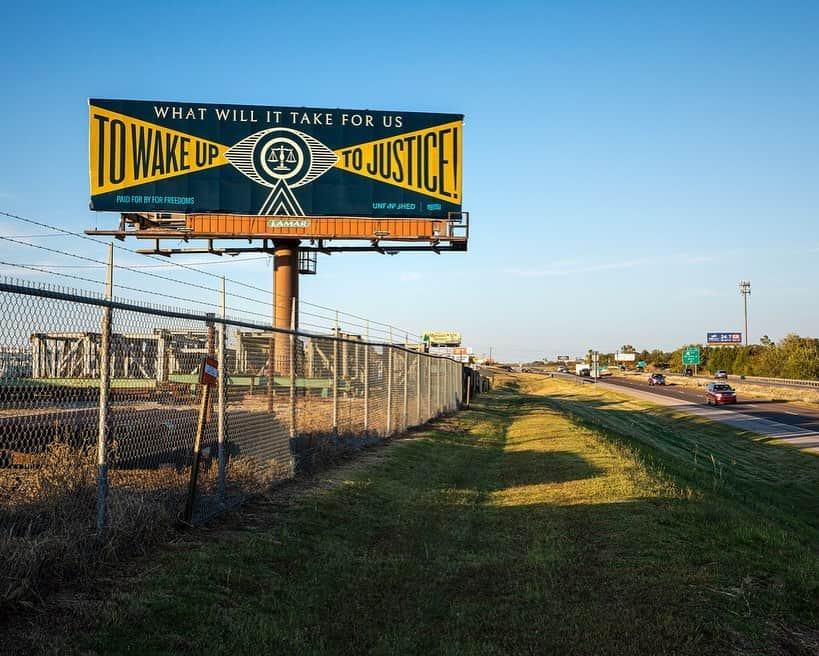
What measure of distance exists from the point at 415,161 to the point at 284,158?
16.2 feet

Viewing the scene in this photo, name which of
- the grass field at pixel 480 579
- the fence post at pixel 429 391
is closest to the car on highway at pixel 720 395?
the fence post at pixel 429 391

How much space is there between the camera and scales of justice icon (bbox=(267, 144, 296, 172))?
28781 mm

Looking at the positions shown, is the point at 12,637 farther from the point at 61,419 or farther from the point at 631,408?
the point at 631,408

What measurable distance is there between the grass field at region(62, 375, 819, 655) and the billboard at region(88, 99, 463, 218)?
17703 mm

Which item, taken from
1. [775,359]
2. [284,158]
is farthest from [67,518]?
[775,359]

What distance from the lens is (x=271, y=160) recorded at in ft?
94.5

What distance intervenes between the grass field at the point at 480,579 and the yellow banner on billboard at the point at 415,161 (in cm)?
1785

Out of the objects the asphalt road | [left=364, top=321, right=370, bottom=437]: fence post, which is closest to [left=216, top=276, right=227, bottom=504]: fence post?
[left=364, top=321, right=370, bottom=437]: fence post

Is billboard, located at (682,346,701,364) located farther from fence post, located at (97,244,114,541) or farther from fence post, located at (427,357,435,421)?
fence post, located at (97,244,114,541)

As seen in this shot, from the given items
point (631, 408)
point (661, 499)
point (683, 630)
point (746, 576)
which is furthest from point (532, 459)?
point (631, 408)

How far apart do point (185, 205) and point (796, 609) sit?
25540mm

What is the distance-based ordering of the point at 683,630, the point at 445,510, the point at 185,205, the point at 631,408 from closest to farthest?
the point at 683,630 < the point at 445,510 < the point at 185,205 < the point at 631,408

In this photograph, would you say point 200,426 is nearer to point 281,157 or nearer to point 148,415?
point 148,415

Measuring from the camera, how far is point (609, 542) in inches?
330
